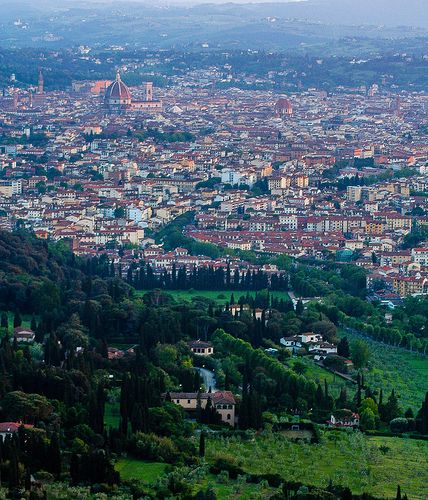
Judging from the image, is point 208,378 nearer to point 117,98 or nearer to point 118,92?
point 117,98

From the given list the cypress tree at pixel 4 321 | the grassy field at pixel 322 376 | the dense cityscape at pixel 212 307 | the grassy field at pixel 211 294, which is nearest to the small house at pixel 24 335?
the dense cityscape at pixel 212 307

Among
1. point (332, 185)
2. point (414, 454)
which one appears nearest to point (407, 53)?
point (332, 185)

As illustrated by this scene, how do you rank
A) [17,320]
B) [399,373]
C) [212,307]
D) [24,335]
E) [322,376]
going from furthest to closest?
[212,307], [17,320], [24,335], [399,373], [322,376]

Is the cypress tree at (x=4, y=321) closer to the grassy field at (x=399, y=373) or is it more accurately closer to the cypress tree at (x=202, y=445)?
the grassy field at (x=399, y=373)

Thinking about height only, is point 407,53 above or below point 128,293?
below

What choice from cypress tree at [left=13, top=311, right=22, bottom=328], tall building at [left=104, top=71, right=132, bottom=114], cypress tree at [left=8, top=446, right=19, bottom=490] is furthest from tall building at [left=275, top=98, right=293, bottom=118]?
cypress tree at [left=8, top=446, right=19, bottom=490]

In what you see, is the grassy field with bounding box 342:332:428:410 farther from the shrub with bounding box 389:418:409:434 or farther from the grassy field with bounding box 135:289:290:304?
the grassy field with bounding box 135:289:290:304

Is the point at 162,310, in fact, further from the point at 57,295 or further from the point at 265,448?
the point at 265,448

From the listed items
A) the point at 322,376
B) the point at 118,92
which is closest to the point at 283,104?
the point at 118,92
